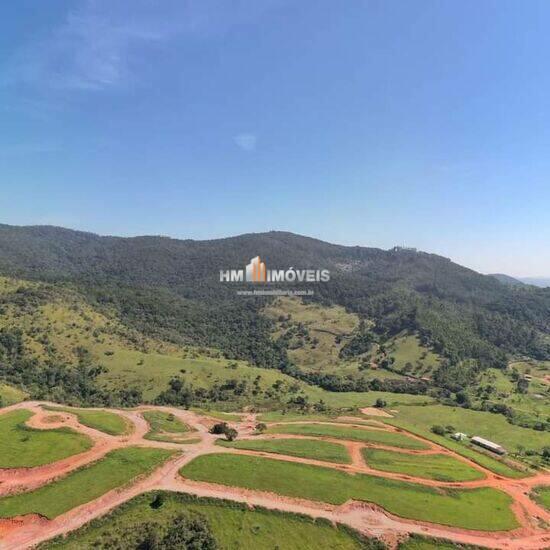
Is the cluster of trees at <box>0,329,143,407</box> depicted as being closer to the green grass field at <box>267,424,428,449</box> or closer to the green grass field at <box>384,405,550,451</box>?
the green grass field at <box>267,424,428,449</box>

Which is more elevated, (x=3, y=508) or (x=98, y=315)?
(x=98, y=315)

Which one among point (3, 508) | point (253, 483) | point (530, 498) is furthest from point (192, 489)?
point (530, 498)

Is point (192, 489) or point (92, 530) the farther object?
point (192, 489)

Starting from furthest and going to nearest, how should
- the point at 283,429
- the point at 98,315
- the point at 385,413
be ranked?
the point at 98,315 < the point at 385,413 < the point at 283,429

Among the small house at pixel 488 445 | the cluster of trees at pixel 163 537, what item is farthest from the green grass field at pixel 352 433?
the cluster of trees at pixel 163 537

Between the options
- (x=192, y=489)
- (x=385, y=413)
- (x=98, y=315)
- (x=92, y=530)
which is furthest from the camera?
(x=98, y=315)

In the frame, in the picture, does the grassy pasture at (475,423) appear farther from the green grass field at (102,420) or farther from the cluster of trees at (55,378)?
the cluster of trees at (55,378)

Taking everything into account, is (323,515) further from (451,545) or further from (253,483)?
(451,545)
